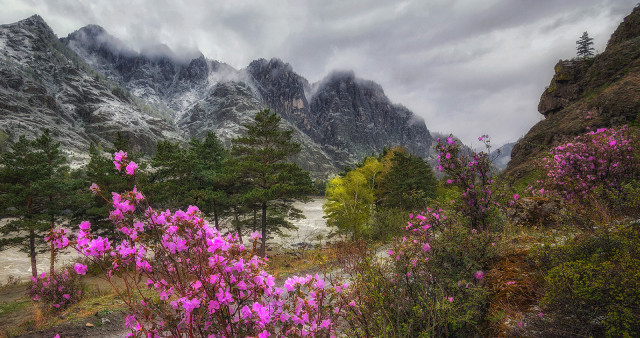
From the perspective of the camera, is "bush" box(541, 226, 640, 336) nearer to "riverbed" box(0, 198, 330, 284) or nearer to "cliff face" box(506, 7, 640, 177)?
"cliff face" box(506, 7, 640, 177)

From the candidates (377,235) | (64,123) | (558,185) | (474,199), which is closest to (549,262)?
(474,199)

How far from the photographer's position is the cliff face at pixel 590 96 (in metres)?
15.2

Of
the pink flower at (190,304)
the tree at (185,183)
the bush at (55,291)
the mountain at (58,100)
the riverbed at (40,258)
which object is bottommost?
the riverbed at (40,258)

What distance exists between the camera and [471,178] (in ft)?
16.3

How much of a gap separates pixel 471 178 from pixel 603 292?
2.85m

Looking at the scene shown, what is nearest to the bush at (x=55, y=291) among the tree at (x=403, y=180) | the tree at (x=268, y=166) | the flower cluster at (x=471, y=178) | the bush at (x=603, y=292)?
the tree at (x=268, y=166)

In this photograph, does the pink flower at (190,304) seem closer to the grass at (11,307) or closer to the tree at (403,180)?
the grass at (11,307)

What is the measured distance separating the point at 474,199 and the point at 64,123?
538 feet

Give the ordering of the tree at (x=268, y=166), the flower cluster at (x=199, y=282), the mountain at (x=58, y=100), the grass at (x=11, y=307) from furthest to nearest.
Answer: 1. the mountain at (x=58, y=100)
2. the tree at (x=268, y=166)
3. the grass at (x=11, y=307)
4. the flower cluster at (x=199, y=282)

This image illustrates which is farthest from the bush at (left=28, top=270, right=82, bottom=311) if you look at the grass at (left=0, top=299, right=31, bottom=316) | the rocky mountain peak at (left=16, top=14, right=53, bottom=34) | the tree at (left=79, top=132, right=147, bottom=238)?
the rocky mountain peak at (left=16, top=14, right=53, bottom=34)

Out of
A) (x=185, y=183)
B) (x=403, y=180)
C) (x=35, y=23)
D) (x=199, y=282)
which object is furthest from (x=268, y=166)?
(x=35, y=23)

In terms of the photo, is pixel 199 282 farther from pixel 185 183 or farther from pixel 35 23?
pixel 35 23

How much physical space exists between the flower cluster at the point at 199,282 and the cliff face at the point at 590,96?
45.7ft

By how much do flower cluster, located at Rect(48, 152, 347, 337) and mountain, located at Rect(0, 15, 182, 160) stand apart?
4702 inches
